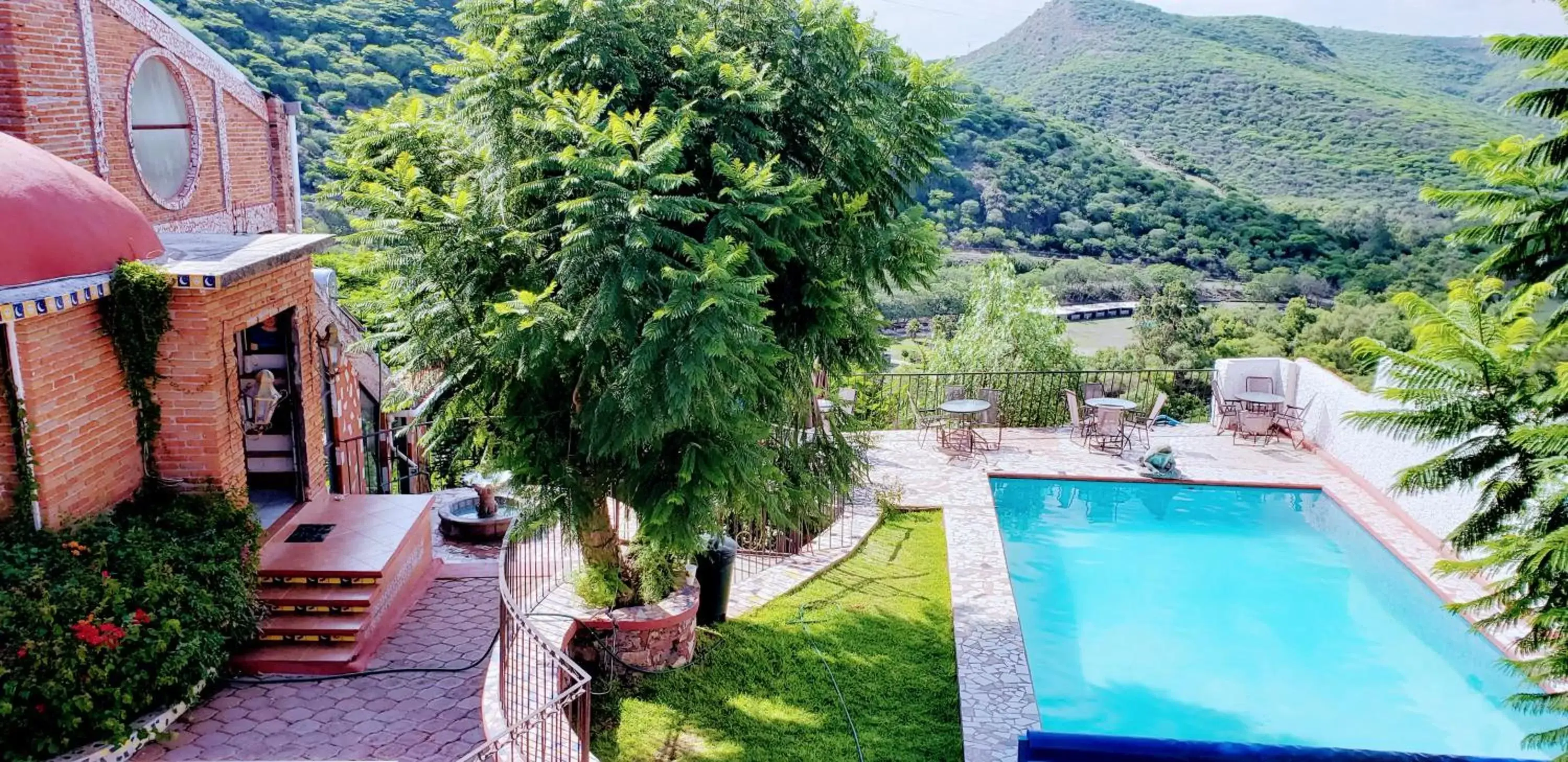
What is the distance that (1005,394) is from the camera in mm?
20484

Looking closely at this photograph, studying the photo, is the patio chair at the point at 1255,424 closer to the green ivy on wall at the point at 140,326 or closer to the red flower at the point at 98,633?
the green ivy on wall at the point at 140,326

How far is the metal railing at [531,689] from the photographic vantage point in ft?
22.0

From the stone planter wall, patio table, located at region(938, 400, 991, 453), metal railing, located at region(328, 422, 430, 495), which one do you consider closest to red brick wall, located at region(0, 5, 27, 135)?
metal railing, located at region(328, 422, 430, 495)

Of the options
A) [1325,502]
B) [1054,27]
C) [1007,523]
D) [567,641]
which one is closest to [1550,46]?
[567,641]

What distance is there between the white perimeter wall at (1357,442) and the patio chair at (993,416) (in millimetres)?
4412

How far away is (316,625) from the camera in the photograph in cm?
901

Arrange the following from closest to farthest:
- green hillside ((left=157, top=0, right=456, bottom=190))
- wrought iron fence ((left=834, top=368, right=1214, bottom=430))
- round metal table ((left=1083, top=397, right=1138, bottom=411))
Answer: round metal table ((left=1083, top=397, right=1138, bottom=411)), wrought iron fence ((left=834, top=368, right=1214, bottom=430)), green hillside ((left=157, top=0, right=456, bottom=190))

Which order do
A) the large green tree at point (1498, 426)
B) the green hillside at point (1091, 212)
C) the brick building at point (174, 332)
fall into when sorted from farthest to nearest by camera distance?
the green hillside at point (1091, 212) → the brick building at point (174, 332) → the large green tree at point (1498, 426)

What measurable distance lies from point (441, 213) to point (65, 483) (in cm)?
355

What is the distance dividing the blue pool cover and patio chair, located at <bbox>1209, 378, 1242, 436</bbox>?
12882 mm

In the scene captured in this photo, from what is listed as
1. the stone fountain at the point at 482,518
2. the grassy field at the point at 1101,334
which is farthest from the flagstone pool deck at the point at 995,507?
the grassy field at the point at 1101,334

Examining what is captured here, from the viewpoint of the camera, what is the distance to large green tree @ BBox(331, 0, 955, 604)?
7555mm

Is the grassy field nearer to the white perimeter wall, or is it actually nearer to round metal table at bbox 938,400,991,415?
the white perimeter wall

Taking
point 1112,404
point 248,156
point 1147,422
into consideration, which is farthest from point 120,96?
point 1147,422
